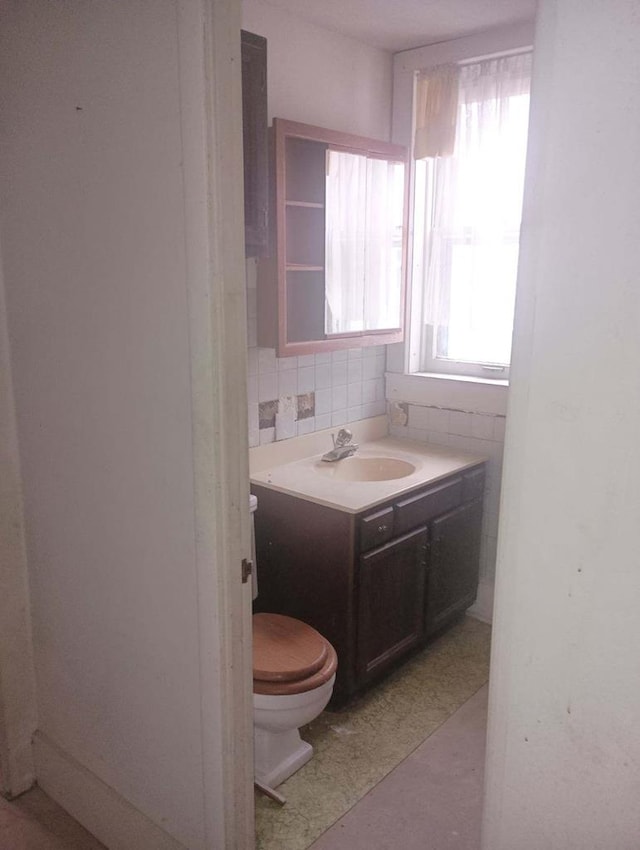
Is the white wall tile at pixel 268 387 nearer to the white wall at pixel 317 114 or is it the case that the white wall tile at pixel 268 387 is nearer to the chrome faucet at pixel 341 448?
the white wall at pixel 317 114

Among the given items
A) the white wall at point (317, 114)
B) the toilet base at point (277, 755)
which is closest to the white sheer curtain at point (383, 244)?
the white wall at point (317, 114)

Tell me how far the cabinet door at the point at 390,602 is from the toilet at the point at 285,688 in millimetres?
279

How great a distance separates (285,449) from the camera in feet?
9.23

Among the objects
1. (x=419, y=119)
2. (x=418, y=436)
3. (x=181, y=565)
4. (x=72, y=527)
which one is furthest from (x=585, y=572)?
(x=419, y=119)

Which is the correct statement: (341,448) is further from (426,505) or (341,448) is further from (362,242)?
(362,242)

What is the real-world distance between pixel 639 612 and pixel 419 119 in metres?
2.63

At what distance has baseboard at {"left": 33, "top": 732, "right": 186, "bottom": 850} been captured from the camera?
Answer: 1800mm

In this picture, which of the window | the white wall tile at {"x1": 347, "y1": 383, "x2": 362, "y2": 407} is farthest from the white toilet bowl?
the window

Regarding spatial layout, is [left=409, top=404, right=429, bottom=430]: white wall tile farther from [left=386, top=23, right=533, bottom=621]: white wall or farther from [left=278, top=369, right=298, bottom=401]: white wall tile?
[left=278, top=369, right=298, bottom=401]: white wall tile

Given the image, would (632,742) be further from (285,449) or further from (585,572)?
(285,449)

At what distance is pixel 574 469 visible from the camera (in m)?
0.89

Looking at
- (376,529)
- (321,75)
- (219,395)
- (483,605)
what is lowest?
(483,605)

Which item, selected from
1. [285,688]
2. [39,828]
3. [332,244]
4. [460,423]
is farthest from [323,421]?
[39,828]

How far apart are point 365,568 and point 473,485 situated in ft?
2.49
